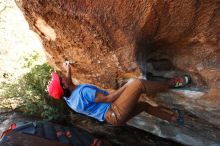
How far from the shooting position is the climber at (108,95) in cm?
392

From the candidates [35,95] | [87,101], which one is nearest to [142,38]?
[87,101]

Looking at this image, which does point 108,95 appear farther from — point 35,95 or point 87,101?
point 35,95

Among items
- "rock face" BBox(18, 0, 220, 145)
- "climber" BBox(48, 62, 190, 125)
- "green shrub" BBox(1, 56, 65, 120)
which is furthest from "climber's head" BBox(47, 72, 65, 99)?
"green shrub" BBox(1, 56, 65, 120)

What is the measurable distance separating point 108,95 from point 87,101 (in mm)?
281

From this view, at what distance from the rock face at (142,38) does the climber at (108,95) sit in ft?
0.55

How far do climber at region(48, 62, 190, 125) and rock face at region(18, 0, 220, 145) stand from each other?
0.55 feet

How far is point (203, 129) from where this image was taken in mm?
4676

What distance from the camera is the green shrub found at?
20.0 feet

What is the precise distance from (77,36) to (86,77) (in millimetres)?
985

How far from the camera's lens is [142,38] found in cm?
365

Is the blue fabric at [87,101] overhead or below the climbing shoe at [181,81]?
below

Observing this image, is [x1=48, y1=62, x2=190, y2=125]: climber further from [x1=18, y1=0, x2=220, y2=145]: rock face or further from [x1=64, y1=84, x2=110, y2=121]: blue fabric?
[x1=18, y1=0, x2=220, y2=145]: rock face

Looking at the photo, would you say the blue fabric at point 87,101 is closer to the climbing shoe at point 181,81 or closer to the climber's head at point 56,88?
the climber's head at point 56,88

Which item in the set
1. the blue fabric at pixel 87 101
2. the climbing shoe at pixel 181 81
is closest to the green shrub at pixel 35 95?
the blue fabric at pixel 87 101
